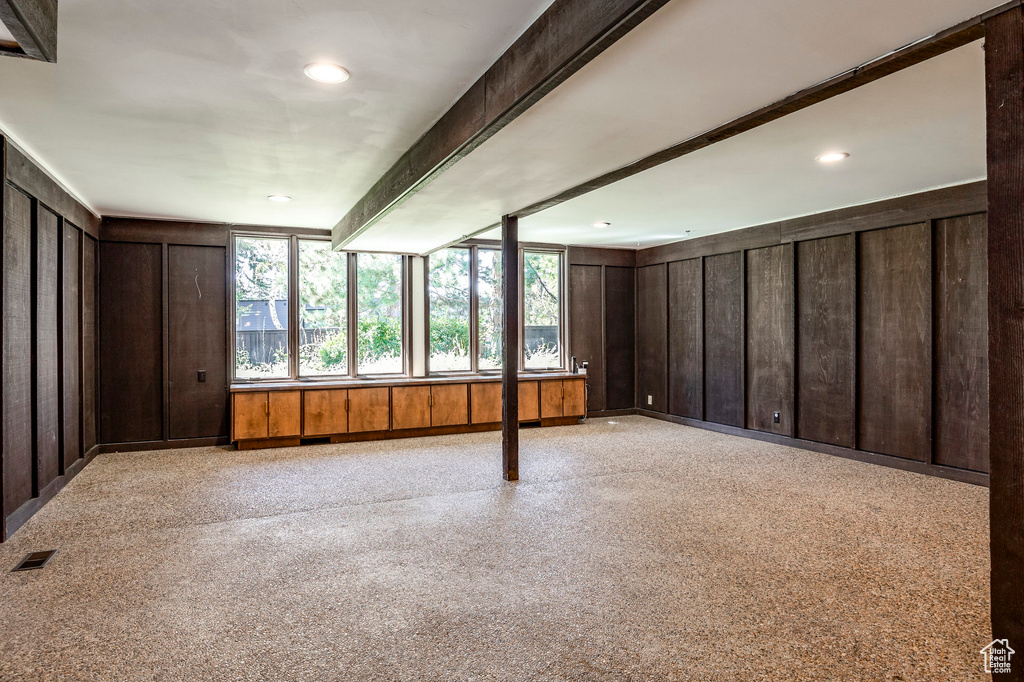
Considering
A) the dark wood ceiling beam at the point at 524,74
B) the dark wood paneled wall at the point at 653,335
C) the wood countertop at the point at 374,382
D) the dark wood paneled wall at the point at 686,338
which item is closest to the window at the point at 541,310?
the wood countertop at the point at 374,382

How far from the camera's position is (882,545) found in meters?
3.36

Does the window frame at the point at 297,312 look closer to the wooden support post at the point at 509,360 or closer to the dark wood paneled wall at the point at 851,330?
the wooden support post at the point at 509,360

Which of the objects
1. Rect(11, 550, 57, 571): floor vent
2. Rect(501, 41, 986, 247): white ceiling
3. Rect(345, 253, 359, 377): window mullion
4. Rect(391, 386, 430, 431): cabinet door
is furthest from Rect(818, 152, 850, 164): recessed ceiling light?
Rect(11, 550, 57, 571): floor vent

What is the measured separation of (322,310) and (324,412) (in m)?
1.35

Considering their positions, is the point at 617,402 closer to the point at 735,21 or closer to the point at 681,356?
the point at 681,356

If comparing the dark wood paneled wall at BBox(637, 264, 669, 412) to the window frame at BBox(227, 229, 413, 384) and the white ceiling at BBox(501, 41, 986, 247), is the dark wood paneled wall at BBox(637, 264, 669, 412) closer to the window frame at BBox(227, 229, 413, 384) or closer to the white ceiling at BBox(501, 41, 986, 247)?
the white ceiling at BBox(501, 41, 986, 247)

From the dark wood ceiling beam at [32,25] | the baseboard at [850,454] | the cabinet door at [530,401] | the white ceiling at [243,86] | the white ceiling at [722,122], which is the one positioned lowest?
the baseboard at [850,454]

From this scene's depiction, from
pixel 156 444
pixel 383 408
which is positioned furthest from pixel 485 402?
pixel 156 444

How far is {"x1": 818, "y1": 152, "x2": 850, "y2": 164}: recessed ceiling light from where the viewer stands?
3.93 meters

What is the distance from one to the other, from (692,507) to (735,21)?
3.16 m

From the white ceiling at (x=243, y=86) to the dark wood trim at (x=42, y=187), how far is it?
0.31ft

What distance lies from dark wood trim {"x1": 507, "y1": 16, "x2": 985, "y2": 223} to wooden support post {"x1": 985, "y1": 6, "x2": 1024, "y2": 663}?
372mm

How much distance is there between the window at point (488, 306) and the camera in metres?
7.82

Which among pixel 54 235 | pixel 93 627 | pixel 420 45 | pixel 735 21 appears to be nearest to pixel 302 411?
pixel 54 235
